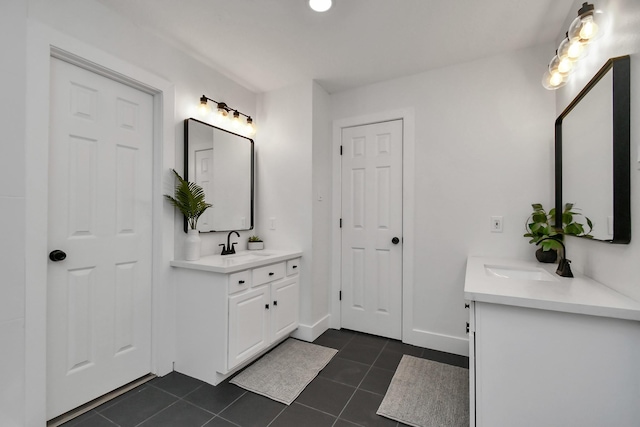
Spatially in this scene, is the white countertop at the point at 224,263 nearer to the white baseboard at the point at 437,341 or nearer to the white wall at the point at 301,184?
the white wall at the point at 301,184

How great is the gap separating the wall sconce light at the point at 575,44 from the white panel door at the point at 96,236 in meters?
2.60

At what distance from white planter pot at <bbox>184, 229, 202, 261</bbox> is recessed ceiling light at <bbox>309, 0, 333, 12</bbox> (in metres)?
1.71

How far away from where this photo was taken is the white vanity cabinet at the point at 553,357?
1020 millimetres

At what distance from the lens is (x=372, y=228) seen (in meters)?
2.77

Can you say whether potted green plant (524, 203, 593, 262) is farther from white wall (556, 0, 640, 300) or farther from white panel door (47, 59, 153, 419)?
white panel door (47, 59, 153, 419)

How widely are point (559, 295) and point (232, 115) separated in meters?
2.63

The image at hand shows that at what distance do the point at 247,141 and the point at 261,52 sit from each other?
0.83 meters

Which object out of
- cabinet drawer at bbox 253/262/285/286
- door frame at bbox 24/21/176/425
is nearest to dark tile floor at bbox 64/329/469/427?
door frame at bbox 24/21/176/425

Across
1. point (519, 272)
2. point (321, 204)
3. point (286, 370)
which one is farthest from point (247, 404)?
point (519, 272)

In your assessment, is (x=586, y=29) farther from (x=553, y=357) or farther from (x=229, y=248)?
(x=229, y=248)

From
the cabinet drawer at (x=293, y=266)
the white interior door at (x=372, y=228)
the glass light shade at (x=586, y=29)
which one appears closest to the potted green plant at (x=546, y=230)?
the glass light shade at (x=586, y=29)

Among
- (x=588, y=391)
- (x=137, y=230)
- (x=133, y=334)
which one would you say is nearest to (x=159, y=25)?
(x=137, y=230)

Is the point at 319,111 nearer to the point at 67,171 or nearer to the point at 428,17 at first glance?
the point at 428,17

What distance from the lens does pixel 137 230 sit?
1.96 meters
